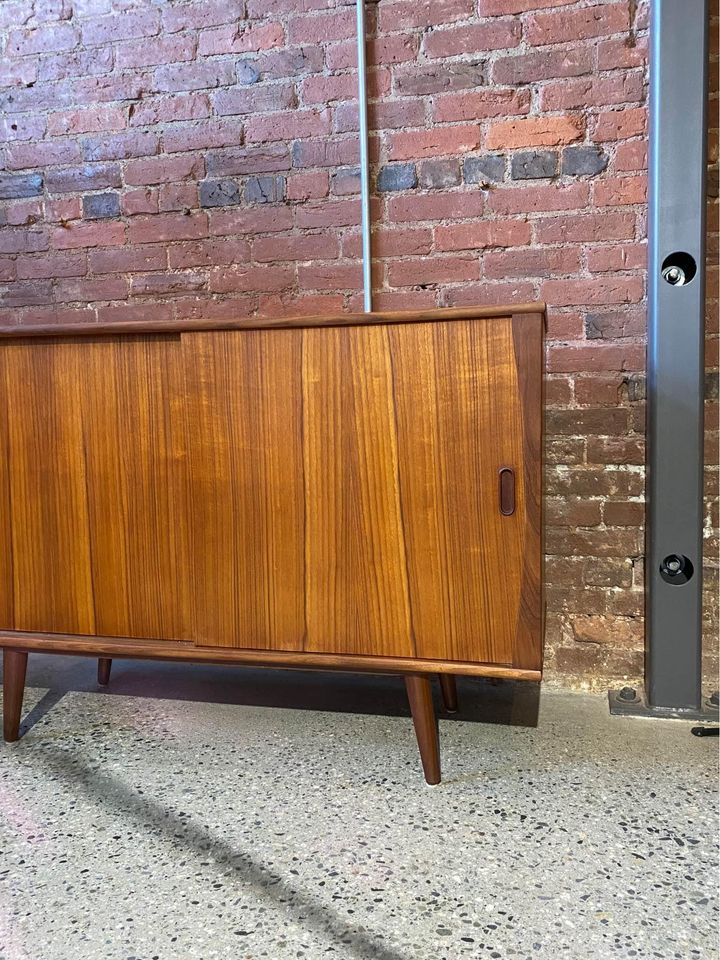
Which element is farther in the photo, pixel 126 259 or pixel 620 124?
pixel 126 259

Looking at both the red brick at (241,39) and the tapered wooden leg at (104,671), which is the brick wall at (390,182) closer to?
the red brick at (241,39)

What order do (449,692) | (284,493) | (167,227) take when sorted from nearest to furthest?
(284,493)
(449,692)
(167,227)

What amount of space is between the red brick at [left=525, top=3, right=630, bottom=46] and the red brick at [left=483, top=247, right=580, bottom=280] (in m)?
0.45

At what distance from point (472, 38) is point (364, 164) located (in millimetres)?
356

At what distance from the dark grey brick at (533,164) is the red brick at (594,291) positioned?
9.4 inches

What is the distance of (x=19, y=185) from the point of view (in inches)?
74.5

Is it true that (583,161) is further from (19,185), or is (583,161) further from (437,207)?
(19,185)

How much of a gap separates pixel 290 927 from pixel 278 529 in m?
0.61

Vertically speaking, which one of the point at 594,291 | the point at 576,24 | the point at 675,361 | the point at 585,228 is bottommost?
the point at 675,361

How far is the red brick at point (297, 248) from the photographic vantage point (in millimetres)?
1722

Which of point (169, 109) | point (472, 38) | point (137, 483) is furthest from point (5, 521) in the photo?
point (472, 38)

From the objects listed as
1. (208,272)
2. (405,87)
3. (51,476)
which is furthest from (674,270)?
(51,476)

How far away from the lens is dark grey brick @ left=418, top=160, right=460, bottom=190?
1628mm

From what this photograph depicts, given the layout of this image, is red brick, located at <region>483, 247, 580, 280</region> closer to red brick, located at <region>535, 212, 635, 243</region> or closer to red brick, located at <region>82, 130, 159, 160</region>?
red brick, located at <region>535, 212, 635, 243</region>
